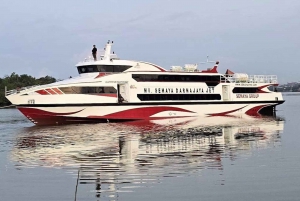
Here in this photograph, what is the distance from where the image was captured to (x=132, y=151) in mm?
16156

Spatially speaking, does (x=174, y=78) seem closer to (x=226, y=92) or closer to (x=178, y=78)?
(x=178, y=78)

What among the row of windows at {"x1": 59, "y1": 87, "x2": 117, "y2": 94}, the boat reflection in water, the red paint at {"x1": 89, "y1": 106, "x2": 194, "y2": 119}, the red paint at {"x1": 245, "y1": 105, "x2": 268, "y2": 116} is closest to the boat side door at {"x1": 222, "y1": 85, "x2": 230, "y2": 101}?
the red paint at {"x1": 245, "y1": 105, "x2": 268, "y2": 116}

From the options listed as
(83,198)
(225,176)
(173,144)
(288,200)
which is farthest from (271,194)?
(173,144)

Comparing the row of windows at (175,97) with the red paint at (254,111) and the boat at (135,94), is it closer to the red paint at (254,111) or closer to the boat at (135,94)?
the boat at (135,94)

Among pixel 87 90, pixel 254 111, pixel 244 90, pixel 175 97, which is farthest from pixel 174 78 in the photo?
pixel 254 111

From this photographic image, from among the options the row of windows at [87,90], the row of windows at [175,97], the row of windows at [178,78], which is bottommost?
the row of windows at [175,97]

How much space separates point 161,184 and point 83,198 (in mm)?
2069

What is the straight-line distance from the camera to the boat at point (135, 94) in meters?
29.1

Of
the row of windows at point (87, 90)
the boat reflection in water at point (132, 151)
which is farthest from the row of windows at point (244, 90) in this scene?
the boat reflection in water at point (132, 151)

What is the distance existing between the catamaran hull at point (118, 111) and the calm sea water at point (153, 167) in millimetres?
8014

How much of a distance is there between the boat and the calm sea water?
823cm

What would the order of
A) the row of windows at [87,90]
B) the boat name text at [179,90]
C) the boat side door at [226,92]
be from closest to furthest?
1. the row of windows at [87,90]
2. the boat name text at [179,90]
3. the boat side door at [226,92]

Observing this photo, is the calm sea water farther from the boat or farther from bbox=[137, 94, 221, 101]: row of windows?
bbox=[137, 94, 221, 101]: row of windows

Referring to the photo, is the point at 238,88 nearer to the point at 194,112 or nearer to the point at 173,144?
the point at 194,112
